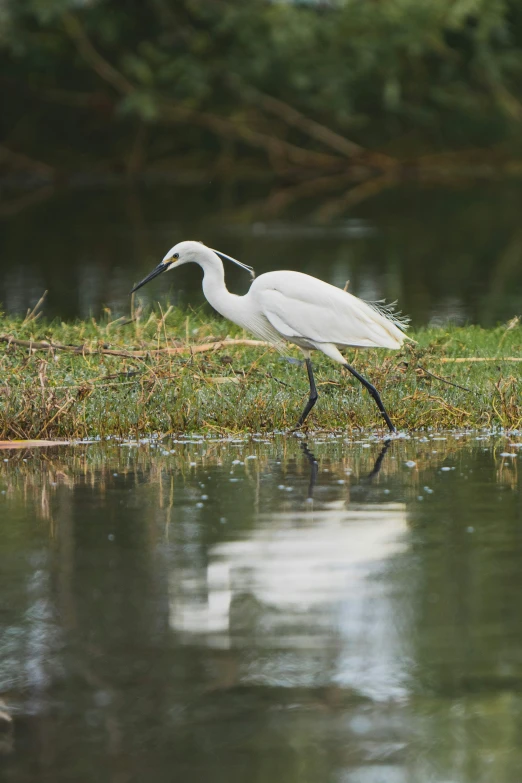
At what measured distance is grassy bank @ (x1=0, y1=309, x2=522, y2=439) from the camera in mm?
8836

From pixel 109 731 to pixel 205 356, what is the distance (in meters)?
6.32

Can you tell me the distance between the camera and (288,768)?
13.0 feet

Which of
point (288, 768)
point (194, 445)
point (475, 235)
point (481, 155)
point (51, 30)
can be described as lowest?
point (288, 768)

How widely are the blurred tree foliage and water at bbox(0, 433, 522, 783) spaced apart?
29.6 m

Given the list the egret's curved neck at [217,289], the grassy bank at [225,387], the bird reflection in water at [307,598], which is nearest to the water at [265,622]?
the bird reflection in water at [307,598]

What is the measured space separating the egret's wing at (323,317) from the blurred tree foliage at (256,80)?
2724 cm

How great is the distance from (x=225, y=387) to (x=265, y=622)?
4.47 meters

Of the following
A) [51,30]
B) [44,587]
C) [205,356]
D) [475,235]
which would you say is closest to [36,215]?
[51,30]

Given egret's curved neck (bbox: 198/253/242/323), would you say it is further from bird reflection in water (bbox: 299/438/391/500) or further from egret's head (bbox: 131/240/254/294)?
bird reflection in water (bbox: 299/438/391/500)

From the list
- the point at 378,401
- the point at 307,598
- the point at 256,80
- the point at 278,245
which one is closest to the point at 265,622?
the point at 307,598

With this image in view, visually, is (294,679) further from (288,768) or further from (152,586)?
Result: (152,586)

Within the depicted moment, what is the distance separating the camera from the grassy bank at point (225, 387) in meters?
8.84

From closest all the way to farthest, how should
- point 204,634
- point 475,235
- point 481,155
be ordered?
point 204,634, point 475,235, point 481,155

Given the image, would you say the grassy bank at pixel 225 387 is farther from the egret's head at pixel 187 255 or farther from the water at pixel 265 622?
the water at pixel 265 622
